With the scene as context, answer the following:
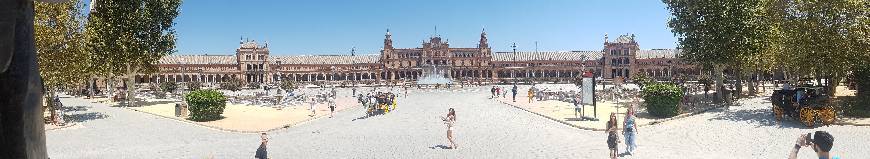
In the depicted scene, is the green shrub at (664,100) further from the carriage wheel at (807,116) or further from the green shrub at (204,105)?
the green shrub at (204,105)

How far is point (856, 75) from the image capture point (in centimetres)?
2078

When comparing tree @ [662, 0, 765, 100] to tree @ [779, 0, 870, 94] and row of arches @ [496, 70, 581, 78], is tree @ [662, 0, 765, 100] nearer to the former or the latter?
tree @ [779, 0, 870, 94]

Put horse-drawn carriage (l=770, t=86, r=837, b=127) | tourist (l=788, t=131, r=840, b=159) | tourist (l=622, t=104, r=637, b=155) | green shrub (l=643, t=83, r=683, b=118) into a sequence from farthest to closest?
green shrub (l=643, t=83, r=683, b=118), horse-drawn carriage (l=770, t=86, r=837, b=127), tourist (l=622, t=104, r=637, b=155), tourist (l=788, t=131, r=840, b=159)

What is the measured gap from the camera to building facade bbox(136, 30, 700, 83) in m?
113

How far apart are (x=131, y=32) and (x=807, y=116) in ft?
118

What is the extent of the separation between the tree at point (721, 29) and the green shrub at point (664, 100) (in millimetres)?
9287

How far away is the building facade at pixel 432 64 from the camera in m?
113

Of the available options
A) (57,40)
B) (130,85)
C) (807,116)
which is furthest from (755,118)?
(130,85)

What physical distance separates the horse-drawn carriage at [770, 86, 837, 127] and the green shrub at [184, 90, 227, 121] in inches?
884

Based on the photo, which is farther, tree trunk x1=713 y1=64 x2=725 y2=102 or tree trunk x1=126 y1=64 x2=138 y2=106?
tree trunk x1=126 y1=64 x2=138 y2=106

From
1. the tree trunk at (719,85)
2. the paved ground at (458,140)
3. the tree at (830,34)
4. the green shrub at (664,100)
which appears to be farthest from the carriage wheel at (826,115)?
the tree trunk at (719,85)

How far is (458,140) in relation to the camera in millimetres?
18031

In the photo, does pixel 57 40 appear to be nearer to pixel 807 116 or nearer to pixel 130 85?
pixel 130 85

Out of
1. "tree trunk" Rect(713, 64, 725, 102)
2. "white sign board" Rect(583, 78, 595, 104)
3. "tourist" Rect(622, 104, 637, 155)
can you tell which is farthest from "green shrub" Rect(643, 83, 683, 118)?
"tourist" Rect(622, 104, 637, 155)
